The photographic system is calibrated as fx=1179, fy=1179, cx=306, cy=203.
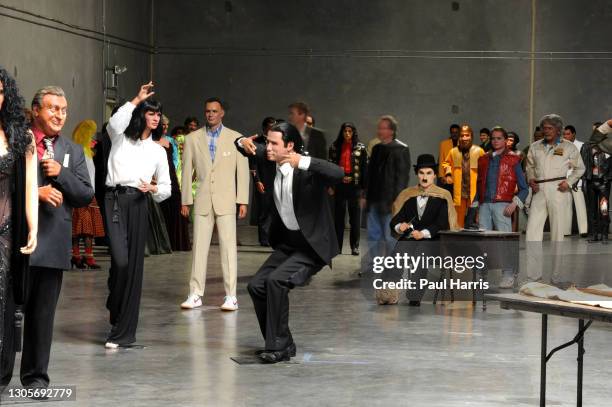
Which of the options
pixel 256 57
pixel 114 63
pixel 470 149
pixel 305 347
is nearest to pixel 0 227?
pixel 305 347

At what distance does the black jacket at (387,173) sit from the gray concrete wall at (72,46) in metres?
4.38

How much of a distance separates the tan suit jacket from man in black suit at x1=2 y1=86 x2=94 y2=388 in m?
3.48

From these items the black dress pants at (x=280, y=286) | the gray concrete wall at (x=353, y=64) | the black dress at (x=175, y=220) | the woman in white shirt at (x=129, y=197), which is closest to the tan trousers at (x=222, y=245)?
the woman in white shirt at (x=129, y=197)

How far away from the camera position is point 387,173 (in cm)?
1179

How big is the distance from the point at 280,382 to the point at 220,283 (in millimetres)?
5102

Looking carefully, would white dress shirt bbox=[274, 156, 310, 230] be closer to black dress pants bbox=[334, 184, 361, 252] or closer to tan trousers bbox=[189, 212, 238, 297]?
tan trousers bbox=[189, 212, 238, 297]

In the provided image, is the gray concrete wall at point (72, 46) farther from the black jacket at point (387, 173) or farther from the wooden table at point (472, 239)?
the wooden table at point (472, 239)

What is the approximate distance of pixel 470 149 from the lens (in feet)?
45.6

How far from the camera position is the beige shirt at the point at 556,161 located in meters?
11.1

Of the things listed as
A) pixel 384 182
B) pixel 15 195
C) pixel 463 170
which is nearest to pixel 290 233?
pixel 15 195

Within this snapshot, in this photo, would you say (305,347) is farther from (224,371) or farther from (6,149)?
(6,149)

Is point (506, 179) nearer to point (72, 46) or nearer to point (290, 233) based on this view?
point (290, 233)

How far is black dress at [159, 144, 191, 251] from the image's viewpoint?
14.7 meters

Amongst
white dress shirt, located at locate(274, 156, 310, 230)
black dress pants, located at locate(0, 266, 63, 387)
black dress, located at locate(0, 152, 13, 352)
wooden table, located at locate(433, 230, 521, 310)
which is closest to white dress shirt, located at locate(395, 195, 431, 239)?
wooden table, located at locate(433, 230, 521, 310)
